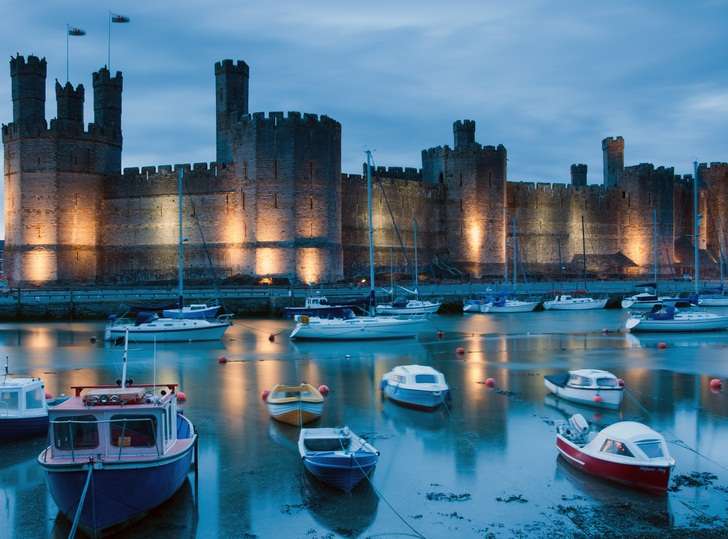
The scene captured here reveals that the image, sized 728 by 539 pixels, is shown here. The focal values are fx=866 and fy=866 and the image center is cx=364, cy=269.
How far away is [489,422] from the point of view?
1386 cm

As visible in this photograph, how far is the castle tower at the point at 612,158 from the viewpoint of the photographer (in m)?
57.1

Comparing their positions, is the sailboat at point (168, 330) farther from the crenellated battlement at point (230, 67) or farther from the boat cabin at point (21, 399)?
the crenellated battlement at point (230, 67)

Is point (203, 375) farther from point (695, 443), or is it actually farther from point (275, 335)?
point (695, 443)

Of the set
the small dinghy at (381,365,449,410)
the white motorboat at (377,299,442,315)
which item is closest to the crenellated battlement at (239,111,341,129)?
the white motorboat at (377,299,442,315)

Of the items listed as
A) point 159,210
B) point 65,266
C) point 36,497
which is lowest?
point 36,497

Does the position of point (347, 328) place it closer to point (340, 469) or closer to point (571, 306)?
point (340, 469)

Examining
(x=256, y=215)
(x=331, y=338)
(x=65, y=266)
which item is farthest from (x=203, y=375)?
(x=65, y=266)

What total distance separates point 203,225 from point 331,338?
1637 centimetres

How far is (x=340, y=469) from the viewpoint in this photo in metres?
10.0

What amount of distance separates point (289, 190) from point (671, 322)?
1696cm

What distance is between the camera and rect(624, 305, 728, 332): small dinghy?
2917cm

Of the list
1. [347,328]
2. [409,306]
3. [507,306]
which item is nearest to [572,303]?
[507,306]

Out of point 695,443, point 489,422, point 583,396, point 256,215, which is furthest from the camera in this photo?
point 256,215

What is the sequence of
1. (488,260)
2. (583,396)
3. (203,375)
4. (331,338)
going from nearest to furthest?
(583,396), (203,375), (331,338), (488,260)
